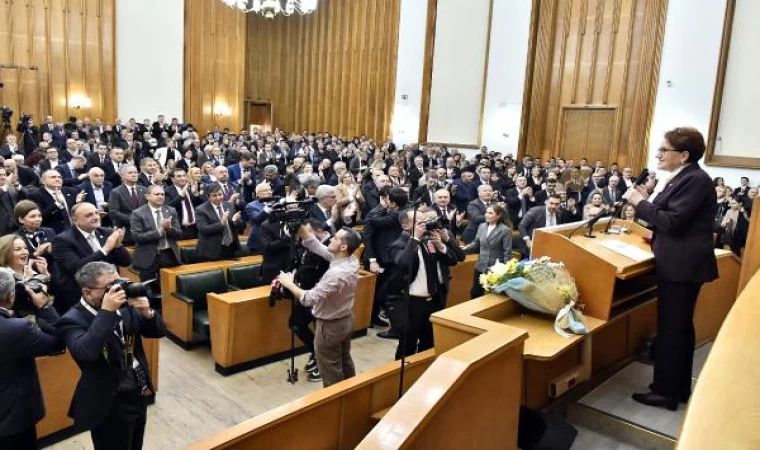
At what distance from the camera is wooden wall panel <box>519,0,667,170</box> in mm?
13492

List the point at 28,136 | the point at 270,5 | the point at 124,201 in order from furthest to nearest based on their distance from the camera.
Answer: the point at 270,5 → the point at 28,136 → the point at 124,201

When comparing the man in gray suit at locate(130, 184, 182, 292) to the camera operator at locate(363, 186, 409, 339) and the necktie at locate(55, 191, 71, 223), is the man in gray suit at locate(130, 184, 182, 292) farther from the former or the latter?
the camera operator at locate(363, 186, 409, 339)

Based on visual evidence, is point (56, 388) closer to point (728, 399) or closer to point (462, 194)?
point (728, 399)

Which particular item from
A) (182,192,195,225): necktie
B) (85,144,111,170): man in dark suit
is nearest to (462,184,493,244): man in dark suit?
(182,192,195,225): necktie

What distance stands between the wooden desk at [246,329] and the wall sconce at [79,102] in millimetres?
13335

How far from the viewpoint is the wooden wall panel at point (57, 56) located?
1453 cm

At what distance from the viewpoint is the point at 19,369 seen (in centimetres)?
255

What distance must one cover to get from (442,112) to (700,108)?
22.9 feet

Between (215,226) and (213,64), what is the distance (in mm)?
13834

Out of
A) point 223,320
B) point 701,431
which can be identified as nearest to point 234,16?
point 223,320

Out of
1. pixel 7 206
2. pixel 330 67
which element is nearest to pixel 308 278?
pixel 7 206

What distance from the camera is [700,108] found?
12.6m

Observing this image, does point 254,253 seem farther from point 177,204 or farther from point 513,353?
point 513,353

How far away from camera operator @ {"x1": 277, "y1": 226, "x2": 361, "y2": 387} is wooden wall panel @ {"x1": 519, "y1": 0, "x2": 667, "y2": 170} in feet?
38.3
